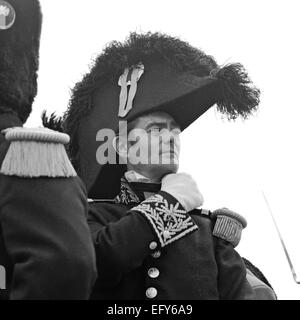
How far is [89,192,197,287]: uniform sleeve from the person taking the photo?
2.55m

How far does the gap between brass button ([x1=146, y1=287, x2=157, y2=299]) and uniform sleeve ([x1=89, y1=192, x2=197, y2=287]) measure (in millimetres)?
126

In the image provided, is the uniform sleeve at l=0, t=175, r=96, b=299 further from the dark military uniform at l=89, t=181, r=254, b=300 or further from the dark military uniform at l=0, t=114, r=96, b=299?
the dark military uniform at l=89, t=181, r=254, b=300

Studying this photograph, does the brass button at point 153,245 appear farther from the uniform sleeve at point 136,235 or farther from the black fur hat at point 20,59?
the black fur hat at point 20,59

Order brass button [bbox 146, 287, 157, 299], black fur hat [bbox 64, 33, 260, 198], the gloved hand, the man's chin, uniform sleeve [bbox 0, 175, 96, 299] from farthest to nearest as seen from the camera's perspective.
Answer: black fur hat [bbox 64, 33, 260, 198] < the man's chin < the gloved hand < brass button [bbox 146, 287, 157, 299] < uniform sleeve [bbox 0, 175, 96, 299]

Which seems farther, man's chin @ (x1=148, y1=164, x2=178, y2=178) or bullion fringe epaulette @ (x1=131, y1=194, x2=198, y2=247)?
man's chin @ (x1=148, y1=164, x2=178, y2=178)

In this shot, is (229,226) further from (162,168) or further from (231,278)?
(162,168)

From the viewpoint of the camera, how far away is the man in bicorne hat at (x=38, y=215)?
1804mm

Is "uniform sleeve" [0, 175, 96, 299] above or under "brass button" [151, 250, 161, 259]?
above

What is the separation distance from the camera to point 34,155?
196cm

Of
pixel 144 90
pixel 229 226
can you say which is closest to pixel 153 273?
pixel 229 226

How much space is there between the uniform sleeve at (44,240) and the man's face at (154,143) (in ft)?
3.64

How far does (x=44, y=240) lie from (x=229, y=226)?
1.41m

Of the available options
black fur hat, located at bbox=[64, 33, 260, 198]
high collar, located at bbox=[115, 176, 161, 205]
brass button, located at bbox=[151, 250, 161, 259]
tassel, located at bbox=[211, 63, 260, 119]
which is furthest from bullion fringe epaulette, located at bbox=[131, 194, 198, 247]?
tassel, located at bbox=[211, 63, 260, 119]
